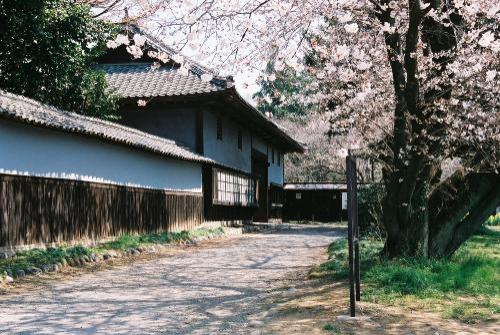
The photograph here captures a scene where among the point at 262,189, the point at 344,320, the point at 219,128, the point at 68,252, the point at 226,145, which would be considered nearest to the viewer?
the point at 344,320

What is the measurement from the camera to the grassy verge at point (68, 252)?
9617 millimetres

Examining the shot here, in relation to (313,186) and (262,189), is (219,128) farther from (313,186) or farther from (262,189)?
(313,186)

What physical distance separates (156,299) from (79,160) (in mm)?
6401

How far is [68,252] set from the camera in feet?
36.3

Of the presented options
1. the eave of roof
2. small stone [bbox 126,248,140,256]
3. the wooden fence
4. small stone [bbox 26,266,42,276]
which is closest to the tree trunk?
small stone [bbox 26,266,42,276]

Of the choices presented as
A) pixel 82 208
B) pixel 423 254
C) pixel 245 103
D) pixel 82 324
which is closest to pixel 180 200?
pixel 245 103

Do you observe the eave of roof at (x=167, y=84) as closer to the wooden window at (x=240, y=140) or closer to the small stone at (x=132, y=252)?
the wooden window at (x=240, y=140)

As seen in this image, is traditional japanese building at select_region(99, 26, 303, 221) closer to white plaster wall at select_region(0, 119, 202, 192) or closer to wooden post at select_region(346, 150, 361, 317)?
white plaster wall at select_region(0, 119, 202, 192)

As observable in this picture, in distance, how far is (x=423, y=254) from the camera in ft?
30.5

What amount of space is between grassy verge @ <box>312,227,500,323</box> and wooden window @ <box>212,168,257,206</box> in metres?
12.3

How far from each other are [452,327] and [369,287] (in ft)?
6.05

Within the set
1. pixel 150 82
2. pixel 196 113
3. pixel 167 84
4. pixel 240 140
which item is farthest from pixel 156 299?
pixel 240 140

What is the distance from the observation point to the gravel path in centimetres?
616

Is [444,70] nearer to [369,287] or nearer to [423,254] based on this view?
[423,254]
